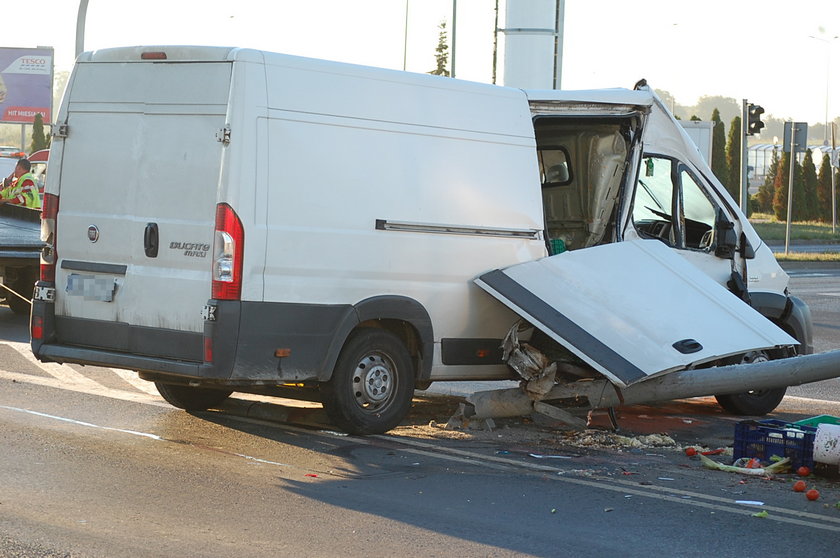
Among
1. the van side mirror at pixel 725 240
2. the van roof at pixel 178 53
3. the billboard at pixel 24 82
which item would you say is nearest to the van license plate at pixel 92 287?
the van roof at pixel 178 53

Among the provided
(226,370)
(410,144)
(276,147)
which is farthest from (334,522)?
(410,144)

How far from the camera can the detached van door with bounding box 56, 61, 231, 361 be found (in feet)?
27.3

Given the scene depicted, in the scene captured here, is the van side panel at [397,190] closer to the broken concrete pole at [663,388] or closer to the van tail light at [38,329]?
the broken concrete pole at [663,388]

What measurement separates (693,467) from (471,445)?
4.87 ft

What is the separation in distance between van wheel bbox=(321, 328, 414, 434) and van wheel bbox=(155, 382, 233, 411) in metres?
1.25

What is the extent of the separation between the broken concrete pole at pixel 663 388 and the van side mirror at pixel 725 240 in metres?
1.86

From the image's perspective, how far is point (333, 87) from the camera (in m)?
8.60

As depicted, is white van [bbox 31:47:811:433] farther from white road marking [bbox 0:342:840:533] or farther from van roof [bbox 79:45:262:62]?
white road marking [bbox 0:342:840:533]

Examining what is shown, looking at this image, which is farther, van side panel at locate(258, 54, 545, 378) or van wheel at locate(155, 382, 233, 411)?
van wheel at locate(155, 382, 233, 411)

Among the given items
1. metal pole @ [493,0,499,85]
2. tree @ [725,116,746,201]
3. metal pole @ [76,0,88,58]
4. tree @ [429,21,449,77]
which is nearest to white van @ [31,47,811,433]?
metal pole @ [76,0,88,58]

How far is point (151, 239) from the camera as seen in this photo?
854 centimetres

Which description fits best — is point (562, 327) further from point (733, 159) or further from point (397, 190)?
point (733, 159)

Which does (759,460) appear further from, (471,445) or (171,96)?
(171,96)

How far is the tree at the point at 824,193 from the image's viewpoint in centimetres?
6147
